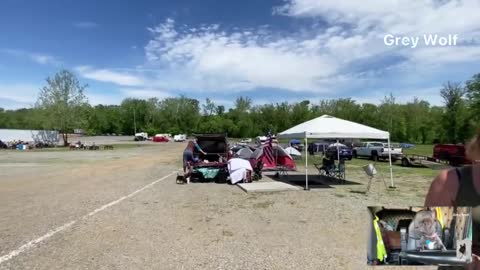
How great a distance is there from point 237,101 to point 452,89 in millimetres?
63165

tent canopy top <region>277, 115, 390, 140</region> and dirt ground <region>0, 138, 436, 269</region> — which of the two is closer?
A: dirt ground <region>0, 138, 436, 269</region>

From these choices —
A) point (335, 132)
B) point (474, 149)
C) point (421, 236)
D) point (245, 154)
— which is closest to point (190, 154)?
point (245, 154)

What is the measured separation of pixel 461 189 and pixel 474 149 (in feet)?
0.80

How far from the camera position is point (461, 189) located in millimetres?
1721

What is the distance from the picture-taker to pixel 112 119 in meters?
129

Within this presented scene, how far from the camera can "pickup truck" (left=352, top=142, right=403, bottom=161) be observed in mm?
29586

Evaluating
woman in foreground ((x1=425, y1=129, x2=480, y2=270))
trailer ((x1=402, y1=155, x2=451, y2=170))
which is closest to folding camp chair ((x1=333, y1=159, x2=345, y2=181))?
trailer ((x1=402, y1=155, x2=451, y2=170))

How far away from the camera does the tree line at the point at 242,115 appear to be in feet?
179

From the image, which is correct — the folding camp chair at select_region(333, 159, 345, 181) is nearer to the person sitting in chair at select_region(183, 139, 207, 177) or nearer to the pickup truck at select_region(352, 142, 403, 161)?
the person sitting in chair at select_region(183, 139, 207, 177)

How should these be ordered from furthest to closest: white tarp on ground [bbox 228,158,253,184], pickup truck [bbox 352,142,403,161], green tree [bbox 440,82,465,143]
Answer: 1. green tree [bbox 440,82,465,143]
2. pickup truck [bbox 352,142,403,161]
3. white tarp on ground [bbox 228,158,253,184]

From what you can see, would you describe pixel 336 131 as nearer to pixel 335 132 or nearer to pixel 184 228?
pixel 335 132

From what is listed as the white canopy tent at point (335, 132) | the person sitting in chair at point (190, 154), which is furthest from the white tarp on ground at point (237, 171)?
the white canopy tent at point (335, 132)

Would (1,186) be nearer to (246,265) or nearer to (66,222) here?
(66,222)

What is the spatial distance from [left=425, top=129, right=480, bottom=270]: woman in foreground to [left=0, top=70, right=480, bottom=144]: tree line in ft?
110
